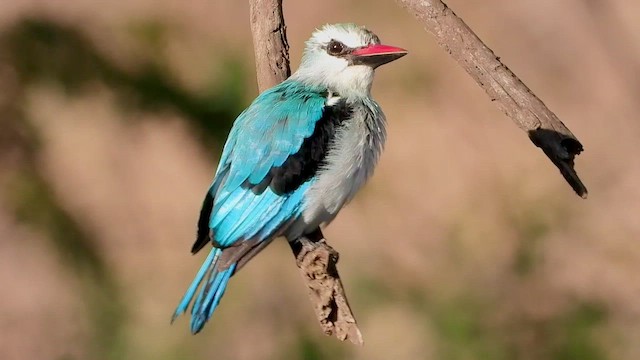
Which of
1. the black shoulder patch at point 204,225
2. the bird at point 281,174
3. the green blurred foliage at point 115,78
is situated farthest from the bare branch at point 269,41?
the green blurred foliage at point 115,78

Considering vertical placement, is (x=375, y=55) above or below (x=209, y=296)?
above

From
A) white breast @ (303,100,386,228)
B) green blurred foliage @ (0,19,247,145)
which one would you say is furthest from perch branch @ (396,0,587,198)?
green blurred foliage @ (0,19,247,145)

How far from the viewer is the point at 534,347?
5594 millimetres

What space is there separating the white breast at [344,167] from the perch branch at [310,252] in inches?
4.9

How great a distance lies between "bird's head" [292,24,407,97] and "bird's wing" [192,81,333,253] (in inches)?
12.1

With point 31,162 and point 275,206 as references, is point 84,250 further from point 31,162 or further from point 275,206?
point 275,206

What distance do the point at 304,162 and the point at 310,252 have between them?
1.67 feet

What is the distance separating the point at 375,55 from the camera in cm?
429

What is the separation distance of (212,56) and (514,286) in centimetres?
255

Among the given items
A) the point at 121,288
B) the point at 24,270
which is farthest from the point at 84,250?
the point at 24,270

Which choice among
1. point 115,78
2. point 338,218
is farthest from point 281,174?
point 338,218

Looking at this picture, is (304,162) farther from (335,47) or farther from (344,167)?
(335,47)

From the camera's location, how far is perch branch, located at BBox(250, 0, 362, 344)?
3.47 m

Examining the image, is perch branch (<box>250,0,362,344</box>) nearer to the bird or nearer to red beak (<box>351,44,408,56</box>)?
the bird
